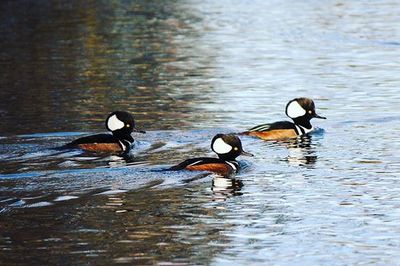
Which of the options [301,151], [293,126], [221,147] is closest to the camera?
[221,147]

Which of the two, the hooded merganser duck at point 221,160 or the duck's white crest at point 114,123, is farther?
the duck's white crest at point 114,123

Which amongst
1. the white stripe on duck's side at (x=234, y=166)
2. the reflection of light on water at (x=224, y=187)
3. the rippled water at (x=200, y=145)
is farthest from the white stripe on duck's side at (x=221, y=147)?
the reflection of light on water at (x=224, y=187)

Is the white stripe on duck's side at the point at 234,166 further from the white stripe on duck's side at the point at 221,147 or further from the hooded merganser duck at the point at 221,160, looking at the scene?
the white stripe on duck's side at the point at 221,147

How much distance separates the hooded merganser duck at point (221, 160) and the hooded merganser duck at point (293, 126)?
2.22m

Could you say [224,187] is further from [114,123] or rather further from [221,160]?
[114,123]

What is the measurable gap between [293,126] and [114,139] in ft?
9.76

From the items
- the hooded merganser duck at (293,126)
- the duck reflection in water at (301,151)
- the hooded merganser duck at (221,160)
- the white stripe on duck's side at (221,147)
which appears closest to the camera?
the hooded merganser duck at (221,160)

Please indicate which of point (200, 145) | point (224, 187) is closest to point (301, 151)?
point (200, 145)

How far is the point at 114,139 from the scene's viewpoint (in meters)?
19.6

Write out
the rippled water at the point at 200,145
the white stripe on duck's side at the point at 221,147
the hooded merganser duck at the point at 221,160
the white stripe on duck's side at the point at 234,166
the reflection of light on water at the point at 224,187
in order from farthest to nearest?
1. the white stripe on duck's side at the point at 221,147
2. the white stripe on duck's side at the point at 234,166
3. the hooded merganser duck at the point at 221,160
4. the reflection of light on water at the point at 224,187
5. the rippled water at the point at 200,145

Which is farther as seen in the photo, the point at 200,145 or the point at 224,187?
the point at 200,145

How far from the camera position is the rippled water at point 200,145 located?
43.0ft

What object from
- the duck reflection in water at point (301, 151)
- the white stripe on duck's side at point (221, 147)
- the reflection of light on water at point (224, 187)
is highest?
the white stripe on duck's side at point (221, 147)

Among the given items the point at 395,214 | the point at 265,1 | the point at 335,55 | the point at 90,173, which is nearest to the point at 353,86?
the point at 335,55
